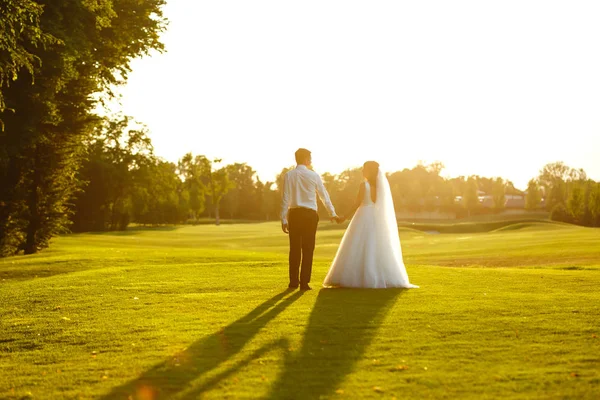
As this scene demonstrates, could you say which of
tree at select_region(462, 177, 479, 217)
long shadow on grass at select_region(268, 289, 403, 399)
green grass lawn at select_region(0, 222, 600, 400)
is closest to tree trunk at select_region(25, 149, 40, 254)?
green grass lawn at select_region(0, 222, 600, 400)

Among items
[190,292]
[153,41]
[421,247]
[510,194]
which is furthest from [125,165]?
[510,194]

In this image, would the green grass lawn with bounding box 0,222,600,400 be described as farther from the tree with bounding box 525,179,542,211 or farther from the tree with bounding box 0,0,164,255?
the tree with bounding box 525,179,542,211

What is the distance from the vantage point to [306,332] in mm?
9383

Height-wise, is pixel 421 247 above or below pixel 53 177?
below

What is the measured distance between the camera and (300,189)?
1334cm

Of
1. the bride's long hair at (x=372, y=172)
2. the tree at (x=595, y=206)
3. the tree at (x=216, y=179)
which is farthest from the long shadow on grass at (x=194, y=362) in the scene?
the tree at (x=216, y=179)

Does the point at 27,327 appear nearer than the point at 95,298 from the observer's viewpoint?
Yes

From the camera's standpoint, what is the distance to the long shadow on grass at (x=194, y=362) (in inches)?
269

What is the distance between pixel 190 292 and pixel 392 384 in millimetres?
8136

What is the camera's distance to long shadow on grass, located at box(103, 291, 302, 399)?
6.82 metres

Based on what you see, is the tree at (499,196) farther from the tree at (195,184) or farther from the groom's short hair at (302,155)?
the groom's short hair at (302,155)

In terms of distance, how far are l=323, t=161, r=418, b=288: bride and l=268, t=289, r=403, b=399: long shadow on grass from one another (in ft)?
3.29

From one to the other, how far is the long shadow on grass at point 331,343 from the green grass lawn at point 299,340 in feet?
0.08

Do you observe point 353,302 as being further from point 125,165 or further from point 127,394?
point 125,165
